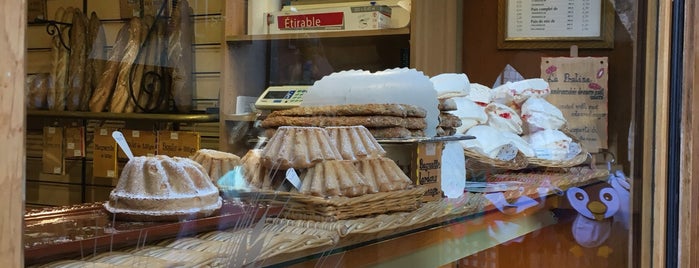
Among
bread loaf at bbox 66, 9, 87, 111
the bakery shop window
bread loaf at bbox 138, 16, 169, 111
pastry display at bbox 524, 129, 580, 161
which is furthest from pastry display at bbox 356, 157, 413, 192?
pastry display at bbox 524, 129, 580, 161

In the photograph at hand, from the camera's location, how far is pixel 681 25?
1.16 m

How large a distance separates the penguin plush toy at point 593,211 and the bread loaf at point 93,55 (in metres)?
1.09

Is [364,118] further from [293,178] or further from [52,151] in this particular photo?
[52,151]

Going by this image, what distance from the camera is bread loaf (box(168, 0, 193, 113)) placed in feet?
2.45

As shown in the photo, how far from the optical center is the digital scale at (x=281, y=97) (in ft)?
3.28

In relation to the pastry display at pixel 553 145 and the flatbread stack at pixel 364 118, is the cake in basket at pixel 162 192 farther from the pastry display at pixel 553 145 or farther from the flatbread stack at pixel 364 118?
the pastry display at pixel 553 145

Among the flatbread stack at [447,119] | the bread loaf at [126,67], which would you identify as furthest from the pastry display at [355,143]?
the bread loaf at [126,67]

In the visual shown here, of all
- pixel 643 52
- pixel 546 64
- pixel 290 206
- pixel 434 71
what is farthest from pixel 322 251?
pixel 546 64

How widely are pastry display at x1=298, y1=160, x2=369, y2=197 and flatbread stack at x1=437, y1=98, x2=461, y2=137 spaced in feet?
0.98

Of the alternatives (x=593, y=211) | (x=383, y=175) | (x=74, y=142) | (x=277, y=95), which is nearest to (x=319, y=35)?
(x=277, y=95)

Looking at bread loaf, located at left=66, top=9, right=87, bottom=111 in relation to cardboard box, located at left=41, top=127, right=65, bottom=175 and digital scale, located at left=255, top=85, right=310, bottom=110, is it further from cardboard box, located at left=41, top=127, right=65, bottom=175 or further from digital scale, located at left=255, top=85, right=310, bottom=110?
digital scale, located at left=255, top=85, right=310, bottom=110

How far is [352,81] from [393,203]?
197 millimetres

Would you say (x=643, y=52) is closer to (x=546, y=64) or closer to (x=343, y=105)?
(x=546, y=64)

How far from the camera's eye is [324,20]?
1086 mm
